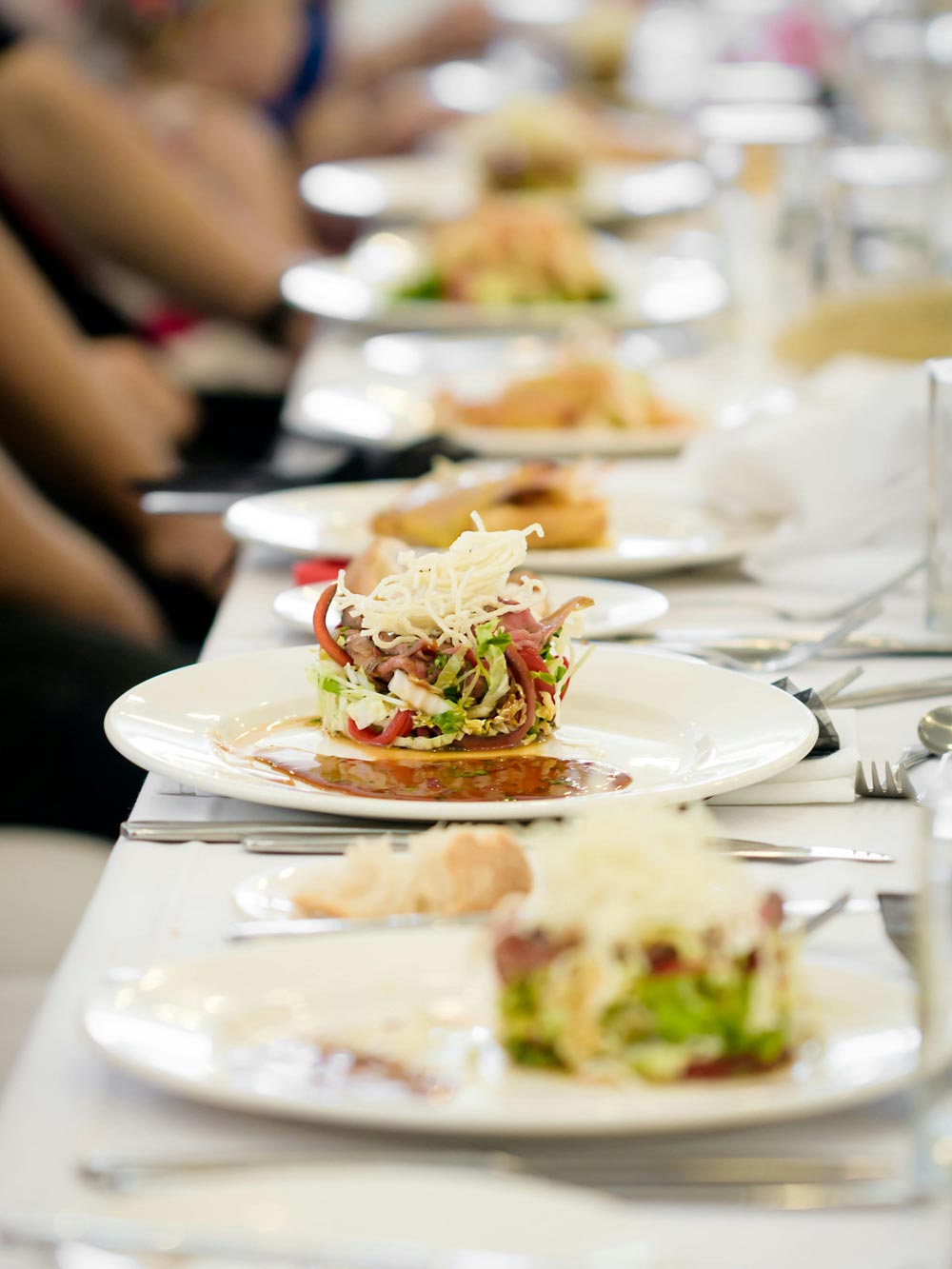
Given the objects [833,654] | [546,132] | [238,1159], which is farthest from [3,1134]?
[546,132]

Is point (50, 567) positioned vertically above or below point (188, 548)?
above

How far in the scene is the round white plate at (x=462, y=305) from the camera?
2.61m

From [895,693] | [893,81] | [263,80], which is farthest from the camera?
[263,80]

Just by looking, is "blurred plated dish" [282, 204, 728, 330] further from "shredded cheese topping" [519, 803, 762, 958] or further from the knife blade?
"shredded cheese topping" [519, 803, 762, 958]

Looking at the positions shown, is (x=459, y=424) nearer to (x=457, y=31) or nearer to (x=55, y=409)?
(x=55, y=409)

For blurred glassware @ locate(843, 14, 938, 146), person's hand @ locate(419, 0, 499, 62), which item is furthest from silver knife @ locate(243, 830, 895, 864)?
person's hand @ locate(419, 0, 499, 62)

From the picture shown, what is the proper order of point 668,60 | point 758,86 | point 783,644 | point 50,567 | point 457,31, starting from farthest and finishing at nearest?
point 668,60, point 457,31, point 758,86, point 50,567, point 783,644

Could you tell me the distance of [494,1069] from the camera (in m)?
0.58

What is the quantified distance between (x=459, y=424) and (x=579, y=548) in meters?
0.53

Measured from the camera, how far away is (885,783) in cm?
91

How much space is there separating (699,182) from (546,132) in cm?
38

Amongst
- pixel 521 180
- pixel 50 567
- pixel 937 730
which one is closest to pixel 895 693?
pixel 937 730

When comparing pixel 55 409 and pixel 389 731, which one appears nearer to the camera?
pixel 389 731

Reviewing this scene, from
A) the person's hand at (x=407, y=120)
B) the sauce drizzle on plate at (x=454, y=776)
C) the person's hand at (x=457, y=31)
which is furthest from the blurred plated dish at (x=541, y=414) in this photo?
the person's hand at (x=457, y=31)
